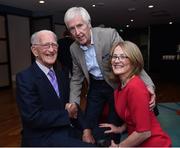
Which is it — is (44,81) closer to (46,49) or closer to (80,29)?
(46,49)

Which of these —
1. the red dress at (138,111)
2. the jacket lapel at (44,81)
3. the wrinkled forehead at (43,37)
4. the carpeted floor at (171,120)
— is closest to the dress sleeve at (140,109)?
the red dress at (138,111)

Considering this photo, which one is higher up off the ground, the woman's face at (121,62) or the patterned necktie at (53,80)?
the woman's face at (121,62)

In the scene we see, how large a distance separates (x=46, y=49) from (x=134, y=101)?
25.8 inches

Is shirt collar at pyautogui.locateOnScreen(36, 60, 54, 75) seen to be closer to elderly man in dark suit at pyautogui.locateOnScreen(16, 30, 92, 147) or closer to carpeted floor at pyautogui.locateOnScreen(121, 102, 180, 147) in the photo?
elderly man in dark suit at pyautogui.locateOnScreen(16, 30, 92, 147)

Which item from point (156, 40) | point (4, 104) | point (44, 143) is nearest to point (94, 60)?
point (44, 143)

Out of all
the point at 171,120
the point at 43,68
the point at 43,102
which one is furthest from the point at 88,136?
the point at 171,120

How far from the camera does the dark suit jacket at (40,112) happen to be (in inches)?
61.9

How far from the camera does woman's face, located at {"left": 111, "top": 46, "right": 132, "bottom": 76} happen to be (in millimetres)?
1516

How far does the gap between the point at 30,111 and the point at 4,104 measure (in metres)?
4.67

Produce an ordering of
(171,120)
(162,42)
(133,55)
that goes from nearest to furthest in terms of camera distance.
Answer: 1. (133,55)
2. (171,120)
3. (162,42)

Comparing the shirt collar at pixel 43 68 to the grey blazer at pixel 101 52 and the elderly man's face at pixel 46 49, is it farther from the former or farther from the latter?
the grey blazer at pixel 101 52

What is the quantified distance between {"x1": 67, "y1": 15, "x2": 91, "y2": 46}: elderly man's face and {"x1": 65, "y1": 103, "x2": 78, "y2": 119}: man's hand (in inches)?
16.5

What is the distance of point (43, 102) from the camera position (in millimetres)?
1644

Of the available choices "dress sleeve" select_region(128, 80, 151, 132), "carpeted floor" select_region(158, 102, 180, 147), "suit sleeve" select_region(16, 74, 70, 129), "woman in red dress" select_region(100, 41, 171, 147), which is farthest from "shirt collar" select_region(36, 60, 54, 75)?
"carpeted floor" select_region(158, 102, 180, 147)
